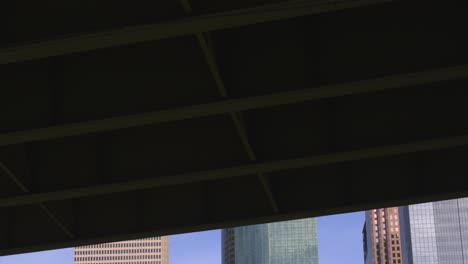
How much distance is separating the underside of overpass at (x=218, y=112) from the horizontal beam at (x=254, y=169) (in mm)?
35

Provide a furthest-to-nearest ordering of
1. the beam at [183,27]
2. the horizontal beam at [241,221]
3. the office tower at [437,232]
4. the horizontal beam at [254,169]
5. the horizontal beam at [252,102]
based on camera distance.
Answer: the office tower at [437,232], the horizontal beam at [241,221], the horizontal beam at [254,169], the horizontal beam at [252,102], the beam at [183,27]

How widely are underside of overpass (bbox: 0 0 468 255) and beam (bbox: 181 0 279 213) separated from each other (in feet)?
0.13

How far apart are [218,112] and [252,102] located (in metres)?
0.60

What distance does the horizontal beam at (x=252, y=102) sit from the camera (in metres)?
12.9

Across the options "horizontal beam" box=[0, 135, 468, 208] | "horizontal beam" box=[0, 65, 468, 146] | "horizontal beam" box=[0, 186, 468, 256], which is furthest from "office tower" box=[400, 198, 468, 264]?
"horizontal beam" box=[0, 65, 468, 146]

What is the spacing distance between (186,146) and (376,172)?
4260mm

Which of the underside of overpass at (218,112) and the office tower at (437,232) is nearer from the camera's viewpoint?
the underside of overpass at (218,112)

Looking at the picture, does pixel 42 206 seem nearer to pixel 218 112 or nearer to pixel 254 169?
pixel 254 169

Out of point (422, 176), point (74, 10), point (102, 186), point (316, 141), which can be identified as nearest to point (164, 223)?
point (102, 186)

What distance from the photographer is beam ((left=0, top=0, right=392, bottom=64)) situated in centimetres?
1080

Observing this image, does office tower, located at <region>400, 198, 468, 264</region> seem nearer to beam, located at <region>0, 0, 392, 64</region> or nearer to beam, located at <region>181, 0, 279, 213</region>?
beam, located at <region>181, 0, 279, 213</region>

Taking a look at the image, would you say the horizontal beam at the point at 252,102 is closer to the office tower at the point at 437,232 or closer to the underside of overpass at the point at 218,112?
the underside of overpass at the point at 218,112

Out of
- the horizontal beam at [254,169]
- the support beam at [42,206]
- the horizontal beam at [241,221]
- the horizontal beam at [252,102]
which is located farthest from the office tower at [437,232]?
the horizontal beam at [252,102]

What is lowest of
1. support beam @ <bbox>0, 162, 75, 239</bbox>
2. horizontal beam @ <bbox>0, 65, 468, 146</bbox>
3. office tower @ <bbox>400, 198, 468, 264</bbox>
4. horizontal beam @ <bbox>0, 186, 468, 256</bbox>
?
horizontal beam @ <bbox>0, 186, 468, 256</bbox>
